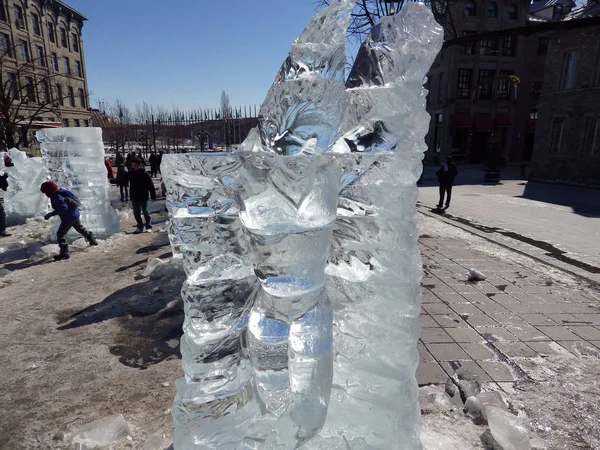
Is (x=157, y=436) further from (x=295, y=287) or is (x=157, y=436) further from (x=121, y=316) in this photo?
(x=121, y=316)

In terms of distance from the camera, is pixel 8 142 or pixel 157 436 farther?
pixel 8 142

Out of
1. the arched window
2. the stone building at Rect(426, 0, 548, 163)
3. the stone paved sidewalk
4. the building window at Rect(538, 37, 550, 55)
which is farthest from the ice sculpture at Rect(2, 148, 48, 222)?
the building window at Rect(538, 37, 550, 55)

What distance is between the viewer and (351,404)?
2059mm

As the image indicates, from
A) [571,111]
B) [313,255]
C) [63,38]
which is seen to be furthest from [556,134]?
[63,38]

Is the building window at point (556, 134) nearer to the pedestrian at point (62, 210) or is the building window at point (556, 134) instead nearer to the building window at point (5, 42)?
the pedestrian at point (62, 210)

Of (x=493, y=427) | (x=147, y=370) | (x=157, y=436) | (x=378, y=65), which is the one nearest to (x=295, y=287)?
(x=378, y=65)

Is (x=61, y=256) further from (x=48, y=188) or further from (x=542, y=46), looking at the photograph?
(x=542, y=46)

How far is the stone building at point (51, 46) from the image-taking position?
2848 centimetres

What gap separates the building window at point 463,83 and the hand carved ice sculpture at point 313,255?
30.4 metres

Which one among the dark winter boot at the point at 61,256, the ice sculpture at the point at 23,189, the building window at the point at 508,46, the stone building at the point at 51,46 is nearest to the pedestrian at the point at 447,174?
the dark winter boot at the point at 61,256

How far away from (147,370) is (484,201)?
12.5 m

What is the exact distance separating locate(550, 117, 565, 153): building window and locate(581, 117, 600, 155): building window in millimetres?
1201

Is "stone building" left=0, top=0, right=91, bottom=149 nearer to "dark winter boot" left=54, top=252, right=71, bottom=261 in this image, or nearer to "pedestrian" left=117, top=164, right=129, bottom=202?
"pedestrian" left=117, top=164, right=129, bottom=202

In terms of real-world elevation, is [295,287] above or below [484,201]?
above
